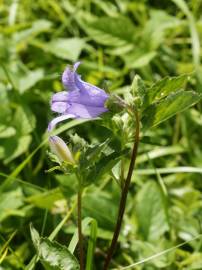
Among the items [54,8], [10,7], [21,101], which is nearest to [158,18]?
[54,8]

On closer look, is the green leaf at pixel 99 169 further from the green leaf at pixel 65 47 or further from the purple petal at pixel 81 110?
the green leaf at pixel 65 47

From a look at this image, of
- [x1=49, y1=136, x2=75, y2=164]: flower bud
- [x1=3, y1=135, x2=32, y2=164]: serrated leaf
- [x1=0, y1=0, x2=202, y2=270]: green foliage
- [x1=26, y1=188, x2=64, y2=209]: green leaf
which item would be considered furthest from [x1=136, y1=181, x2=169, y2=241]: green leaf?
[x1=49, y1=136, x2=75, y2=164]: flower bud

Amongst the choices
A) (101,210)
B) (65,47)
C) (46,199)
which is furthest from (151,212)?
(65,47)

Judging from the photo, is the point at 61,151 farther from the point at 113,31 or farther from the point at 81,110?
the point at 113,31

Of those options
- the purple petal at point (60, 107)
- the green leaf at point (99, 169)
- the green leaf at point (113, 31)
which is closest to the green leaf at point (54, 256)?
Answer: the green leaf at point (99, 169)

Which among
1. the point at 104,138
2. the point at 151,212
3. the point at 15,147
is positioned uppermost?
the point at 15,147

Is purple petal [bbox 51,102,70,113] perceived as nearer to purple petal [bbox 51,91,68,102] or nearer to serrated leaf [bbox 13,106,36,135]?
purple petal [bbox 51,91,68,102]

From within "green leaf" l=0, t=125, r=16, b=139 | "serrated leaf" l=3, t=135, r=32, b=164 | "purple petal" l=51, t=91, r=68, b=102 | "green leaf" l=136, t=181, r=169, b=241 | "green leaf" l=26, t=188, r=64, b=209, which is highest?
"purple petal" l=51, t=91, r=68, b=102
